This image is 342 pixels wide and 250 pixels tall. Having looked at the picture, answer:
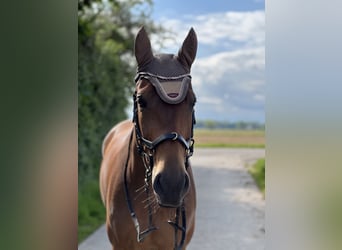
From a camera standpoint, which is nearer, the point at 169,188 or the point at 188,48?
the point at 169,188

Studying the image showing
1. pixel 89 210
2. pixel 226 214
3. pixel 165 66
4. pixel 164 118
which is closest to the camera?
pixel 164 118

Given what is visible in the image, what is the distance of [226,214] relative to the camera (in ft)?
19.3

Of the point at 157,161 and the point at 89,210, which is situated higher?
the point at 157,161

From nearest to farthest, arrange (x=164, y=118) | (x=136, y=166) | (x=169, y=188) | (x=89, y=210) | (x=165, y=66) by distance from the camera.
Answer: (x=169, y=188)
(x=164, y=118)
(x=165, y=66)
(x=136, y=166)
(x=89, y=210)

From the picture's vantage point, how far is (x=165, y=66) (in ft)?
5.73

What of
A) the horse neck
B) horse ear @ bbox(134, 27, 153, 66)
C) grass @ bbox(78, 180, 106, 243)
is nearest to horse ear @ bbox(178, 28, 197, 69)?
horse ear @ bbox(134, 27, 153, 66)

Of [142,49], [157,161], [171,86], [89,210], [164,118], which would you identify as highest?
[142,49]

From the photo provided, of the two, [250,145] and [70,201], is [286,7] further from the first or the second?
[250,145]

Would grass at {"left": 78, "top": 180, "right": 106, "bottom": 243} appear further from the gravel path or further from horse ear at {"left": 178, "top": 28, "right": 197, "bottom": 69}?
horse ear at {"left": 178, "top": 28, "right": 197, "bottom": 69}

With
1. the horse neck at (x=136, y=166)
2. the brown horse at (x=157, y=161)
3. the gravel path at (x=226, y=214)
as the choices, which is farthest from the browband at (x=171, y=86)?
the gravel path at (x=226, y=214)

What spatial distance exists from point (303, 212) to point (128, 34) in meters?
9.28

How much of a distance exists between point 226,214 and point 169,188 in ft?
15.2

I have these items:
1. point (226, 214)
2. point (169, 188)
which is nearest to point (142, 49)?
point (169, 188)

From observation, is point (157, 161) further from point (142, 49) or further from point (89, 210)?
point (89, 210)
